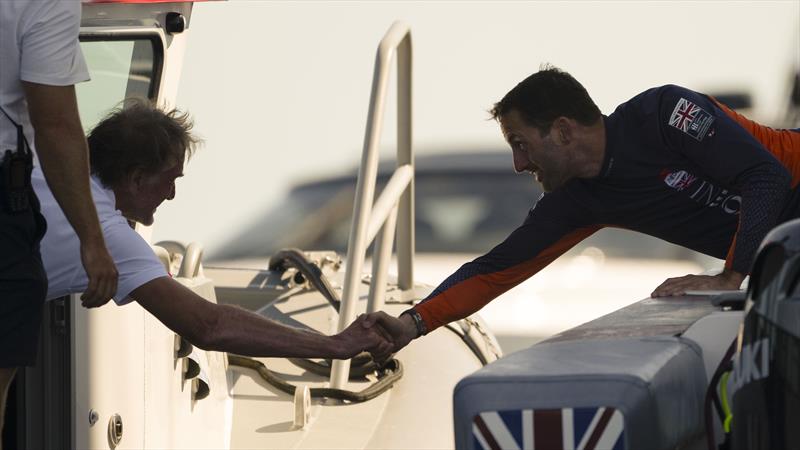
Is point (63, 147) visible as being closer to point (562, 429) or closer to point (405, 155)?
point (562, 429)

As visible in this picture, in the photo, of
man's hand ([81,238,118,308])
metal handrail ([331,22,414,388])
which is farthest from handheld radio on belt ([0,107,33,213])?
metal handrail ([331,22,414,388])

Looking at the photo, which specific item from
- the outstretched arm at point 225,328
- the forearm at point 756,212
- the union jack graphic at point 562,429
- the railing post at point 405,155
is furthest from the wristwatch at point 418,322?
the union jack graphic at point 562,429

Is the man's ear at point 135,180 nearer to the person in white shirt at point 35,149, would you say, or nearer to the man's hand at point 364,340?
the person in white shirt at point 35,149

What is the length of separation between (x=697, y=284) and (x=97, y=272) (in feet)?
4.25

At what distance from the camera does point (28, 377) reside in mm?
3461

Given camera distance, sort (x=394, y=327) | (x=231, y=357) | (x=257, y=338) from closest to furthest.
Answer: (x=257, y=338) < (x=394, y=327) < (x=231, y=357)

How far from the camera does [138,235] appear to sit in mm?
3223

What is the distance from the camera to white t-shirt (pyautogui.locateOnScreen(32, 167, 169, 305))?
3.05 metres

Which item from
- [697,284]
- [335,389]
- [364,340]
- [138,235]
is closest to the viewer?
[138,235]

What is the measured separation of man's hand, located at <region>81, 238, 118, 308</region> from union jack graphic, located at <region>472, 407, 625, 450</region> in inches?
35.4

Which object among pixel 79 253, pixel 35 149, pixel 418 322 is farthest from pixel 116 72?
pixel 35 149

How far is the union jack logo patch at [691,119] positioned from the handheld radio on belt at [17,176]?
1622 millimetres

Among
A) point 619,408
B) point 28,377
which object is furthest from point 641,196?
point 619,408

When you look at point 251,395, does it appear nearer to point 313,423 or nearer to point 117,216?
point 313,423
